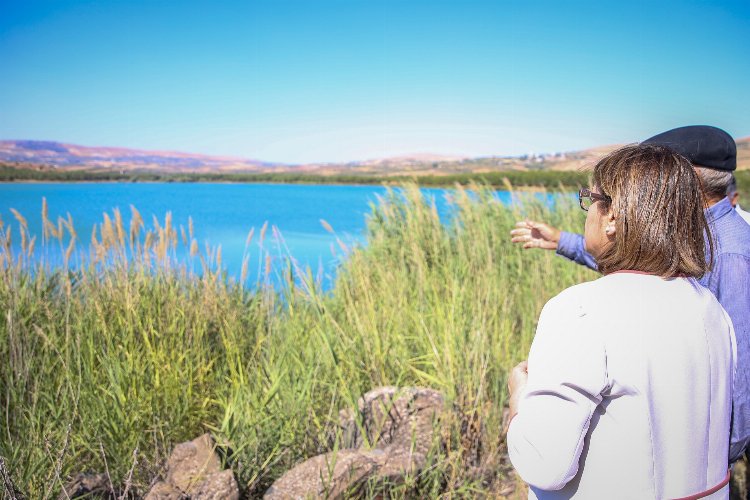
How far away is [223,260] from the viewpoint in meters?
4.29

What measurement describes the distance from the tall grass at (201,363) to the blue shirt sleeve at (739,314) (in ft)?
Answer: 3.78

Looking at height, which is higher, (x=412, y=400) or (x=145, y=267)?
(x=145, y=267)

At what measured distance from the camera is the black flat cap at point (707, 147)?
151 centimetres

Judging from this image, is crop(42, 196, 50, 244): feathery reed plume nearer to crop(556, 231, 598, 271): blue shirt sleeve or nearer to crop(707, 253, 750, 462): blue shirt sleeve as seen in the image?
crop(556, 231, 598, 271): blue shirt sleeve

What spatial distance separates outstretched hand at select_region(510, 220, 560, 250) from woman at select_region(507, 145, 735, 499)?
1.15 m

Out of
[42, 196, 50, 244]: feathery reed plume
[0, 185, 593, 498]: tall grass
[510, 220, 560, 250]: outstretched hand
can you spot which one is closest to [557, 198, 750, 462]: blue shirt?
[510, 220, 560, 250]: outstretched hand

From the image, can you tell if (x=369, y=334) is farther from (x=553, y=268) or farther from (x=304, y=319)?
(x=553, y=268)

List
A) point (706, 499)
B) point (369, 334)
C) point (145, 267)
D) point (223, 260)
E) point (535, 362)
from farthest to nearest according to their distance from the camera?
point (223, 260) → point (145, 267) → point (369, 334) → point (706, 499) → point (535, 362)

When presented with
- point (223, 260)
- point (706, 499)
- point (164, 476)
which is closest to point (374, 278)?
point (223, 260)

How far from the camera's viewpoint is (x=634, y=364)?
2.98 feet

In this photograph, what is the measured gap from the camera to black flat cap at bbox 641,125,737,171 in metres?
1.51

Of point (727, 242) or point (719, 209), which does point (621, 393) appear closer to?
point (727, 242)

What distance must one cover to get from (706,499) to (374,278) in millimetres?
4169

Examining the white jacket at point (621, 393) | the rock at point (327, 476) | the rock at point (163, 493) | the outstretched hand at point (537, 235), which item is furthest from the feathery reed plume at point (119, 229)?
the white jacket at point (621, 393)
